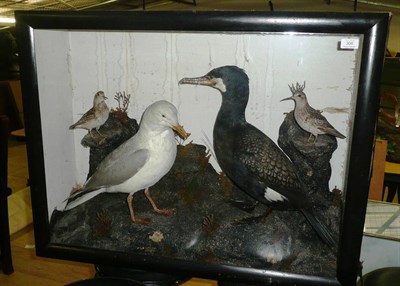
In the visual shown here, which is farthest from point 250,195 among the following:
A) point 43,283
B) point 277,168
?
point 43,283

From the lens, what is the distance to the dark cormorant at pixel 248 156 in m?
0.57

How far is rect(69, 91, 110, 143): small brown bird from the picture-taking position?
0.62 m

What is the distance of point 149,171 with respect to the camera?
62cm

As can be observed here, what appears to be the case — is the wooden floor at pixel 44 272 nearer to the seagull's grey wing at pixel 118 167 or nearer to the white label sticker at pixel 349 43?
the seagull's grey wing at pixel 118 167

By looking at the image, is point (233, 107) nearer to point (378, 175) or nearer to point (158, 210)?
point (158, 210)

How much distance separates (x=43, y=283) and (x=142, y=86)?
0.61 m

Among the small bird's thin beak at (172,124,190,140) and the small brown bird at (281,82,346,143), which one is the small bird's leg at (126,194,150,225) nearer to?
the small bird's thin beak at (172,124,190,140)

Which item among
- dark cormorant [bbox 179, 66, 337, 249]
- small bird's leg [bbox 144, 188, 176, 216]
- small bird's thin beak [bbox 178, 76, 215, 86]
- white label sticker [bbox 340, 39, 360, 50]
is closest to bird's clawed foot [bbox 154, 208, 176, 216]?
small bird's leg [bbox 144, 188, 176, 216]

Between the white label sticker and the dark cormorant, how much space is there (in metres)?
0.14

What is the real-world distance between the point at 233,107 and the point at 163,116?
11 cm

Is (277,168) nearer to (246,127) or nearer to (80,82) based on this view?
(246,127)

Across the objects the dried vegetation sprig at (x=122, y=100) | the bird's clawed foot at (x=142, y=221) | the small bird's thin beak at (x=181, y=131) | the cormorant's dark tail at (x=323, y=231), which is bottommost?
the bird's clawed foot at (x=142, y=221)

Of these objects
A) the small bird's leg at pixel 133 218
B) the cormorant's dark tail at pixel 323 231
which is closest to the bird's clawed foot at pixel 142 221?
the small bird's leg at pixel 133 218

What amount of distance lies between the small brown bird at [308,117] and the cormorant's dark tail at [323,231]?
0.43 feet
